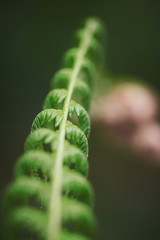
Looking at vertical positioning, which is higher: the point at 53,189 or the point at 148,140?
the point at 148,140

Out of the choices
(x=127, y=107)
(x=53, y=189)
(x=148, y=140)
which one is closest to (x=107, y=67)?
(x=127, y=107)

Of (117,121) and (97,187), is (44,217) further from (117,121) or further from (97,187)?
(97,187)

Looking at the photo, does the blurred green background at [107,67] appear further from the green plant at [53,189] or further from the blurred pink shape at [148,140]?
the green plant at [53,189]

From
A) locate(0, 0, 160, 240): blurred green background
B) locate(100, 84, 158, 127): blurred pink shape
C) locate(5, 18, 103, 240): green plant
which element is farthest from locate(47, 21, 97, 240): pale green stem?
locate(0, 0, 160, 240): blurred green background

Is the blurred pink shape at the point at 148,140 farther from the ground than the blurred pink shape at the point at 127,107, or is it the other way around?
the blurred pink shape at the point at 127,107

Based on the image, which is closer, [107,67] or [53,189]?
[53,189]

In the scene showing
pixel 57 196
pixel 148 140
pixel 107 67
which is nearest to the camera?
pixel 57 196

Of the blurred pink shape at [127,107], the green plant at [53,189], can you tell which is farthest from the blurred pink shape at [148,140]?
the green plant at [53,189]

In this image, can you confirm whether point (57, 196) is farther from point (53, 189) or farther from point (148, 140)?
point (148, 140)
